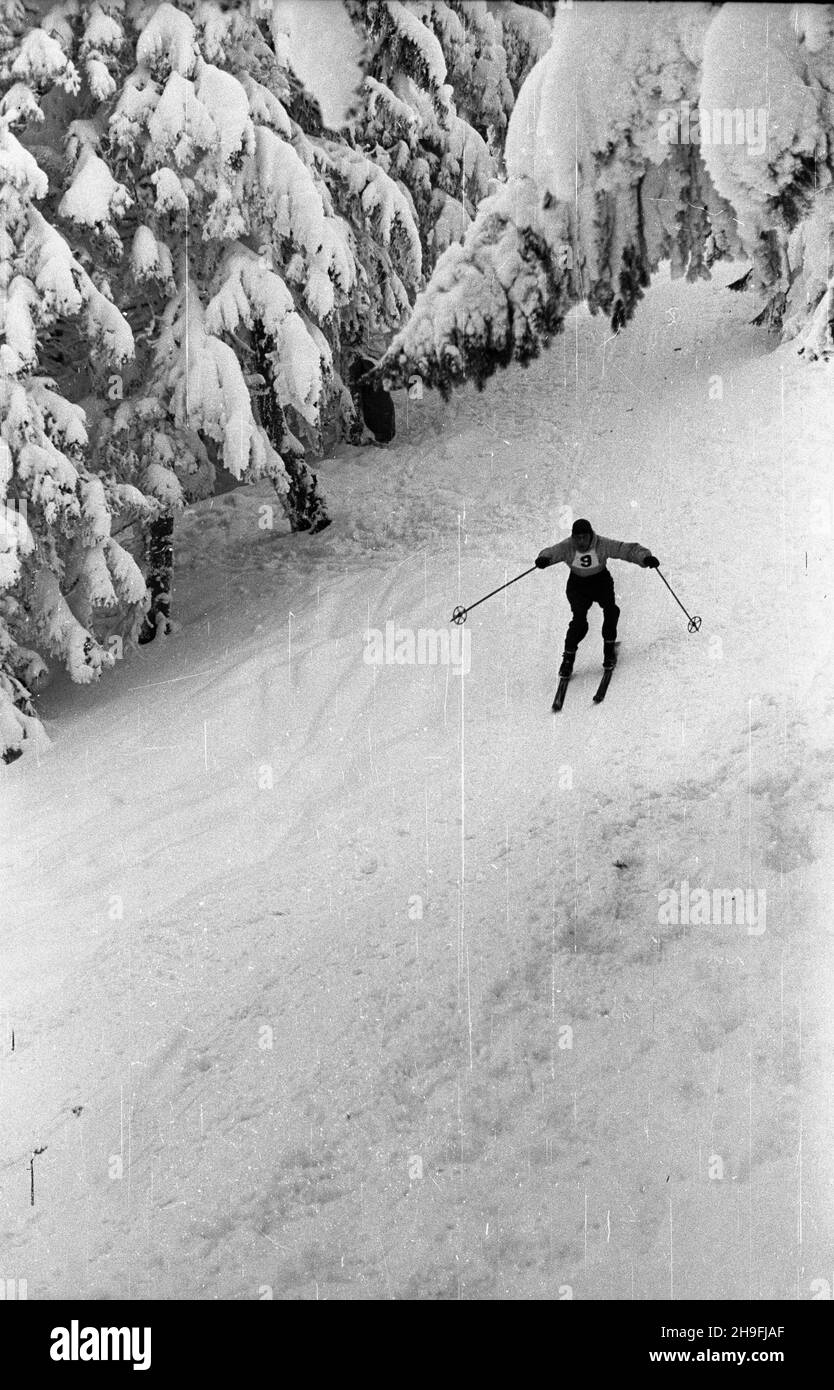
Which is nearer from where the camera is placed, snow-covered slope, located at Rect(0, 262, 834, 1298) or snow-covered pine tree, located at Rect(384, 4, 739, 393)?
snow-covered pine tree, located at Rect(384, 4, 739, 393)

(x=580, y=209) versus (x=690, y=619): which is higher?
(x=580, y=209)

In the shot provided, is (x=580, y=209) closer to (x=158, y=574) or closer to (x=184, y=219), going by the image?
(x=184, y=219)

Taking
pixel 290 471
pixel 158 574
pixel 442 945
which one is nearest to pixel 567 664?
pixel 442 945

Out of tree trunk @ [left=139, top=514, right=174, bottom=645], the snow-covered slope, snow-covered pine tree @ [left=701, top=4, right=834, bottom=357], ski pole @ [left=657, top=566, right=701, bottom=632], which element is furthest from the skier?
snow-covered pine tree @ [left=701, top=4, right=834, bottom=357]

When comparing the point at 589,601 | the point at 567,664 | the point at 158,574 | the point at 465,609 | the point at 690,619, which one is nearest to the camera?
the point at 589,601

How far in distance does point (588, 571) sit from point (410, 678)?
8.85ft

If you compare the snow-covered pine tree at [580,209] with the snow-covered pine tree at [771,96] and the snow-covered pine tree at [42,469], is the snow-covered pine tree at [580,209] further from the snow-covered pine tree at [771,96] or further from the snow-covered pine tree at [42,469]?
the snow-covered pine tree at [42,469]

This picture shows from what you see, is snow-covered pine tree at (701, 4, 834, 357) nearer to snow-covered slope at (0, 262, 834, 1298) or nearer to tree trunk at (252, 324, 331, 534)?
snow-covered slope at (0, 262, 834, 1298)

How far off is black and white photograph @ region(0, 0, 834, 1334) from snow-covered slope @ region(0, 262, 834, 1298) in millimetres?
34

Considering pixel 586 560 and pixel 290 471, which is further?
pixel 290 471

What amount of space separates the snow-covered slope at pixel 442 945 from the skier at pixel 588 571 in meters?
0.56

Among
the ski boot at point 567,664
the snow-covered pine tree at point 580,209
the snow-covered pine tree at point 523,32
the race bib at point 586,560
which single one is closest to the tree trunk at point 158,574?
the ski boot at point 567,664

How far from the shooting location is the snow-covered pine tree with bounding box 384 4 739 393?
420 cm

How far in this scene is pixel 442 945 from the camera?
25.6 ft
